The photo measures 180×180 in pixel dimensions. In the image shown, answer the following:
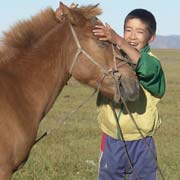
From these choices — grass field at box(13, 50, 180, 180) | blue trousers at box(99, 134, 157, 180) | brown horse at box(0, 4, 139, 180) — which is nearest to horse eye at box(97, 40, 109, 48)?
brown horse at box(0, 4, 139, 180)

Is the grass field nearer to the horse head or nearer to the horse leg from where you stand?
the horse head

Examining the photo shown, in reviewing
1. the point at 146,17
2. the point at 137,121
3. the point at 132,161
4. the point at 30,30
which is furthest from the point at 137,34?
the point at 132,161

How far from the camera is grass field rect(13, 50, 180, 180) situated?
25.8 feet

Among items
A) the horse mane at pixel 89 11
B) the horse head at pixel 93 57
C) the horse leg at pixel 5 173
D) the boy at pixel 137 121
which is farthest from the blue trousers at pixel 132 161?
the horse mane at pixel 89 11

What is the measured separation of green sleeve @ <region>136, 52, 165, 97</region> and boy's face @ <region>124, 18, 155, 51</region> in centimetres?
24

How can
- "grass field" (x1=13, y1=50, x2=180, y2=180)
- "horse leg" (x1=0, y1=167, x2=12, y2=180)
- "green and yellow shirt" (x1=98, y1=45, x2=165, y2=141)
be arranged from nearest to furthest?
1. "horse leg" (x1=0, y1=167, x2=12, y2=180)
2. "green and yellow shirt" (x1=98, y1=45, x2=165, y2=141)
3. "grass field" (x1=13, y1=50, x2=180, y2=180)

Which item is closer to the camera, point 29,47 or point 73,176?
point 29,47

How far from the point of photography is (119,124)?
4996mm

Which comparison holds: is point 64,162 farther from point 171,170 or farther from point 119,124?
point 119,124

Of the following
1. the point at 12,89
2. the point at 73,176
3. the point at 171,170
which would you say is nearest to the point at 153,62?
the point at 12,89

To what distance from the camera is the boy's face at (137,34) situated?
5031 millimetres

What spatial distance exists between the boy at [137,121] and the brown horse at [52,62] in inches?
6.5

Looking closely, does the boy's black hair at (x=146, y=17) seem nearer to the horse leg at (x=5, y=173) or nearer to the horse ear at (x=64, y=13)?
the horse ear at (x=64, y=13)

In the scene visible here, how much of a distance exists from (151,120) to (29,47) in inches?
56.7
